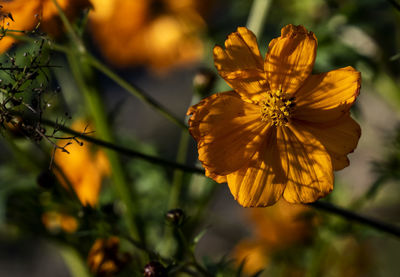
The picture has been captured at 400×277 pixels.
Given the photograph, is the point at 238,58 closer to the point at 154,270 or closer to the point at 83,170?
the point at 154,270

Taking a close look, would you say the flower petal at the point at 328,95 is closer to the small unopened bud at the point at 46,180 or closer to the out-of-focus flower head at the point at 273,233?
A: the small unopened bud at the point at 46,180

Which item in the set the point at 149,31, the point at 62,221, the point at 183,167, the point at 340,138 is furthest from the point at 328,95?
the point at 149,31

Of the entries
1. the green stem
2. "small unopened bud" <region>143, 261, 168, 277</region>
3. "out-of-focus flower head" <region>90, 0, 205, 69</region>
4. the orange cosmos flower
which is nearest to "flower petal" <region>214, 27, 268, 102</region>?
the orange cosmos flower

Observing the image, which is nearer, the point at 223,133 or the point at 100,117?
the point at 223,133

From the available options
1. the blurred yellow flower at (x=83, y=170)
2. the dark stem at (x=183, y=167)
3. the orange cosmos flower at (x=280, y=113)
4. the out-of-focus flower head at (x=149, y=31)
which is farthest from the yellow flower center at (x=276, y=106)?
the out-of-focus flower head at (x=149, y=31)

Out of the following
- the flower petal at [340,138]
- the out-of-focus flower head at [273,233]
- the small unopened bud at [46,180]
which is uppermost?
the small unopened bud at [46,180]

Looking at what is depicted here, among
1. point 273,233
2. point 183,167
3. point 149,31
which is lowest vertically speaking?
point 273,233

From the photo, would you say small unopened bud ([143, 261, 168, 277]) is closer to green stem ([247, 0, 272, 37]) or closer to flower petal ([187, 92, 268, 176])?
flower petal ([187, 92, 268, 176])
